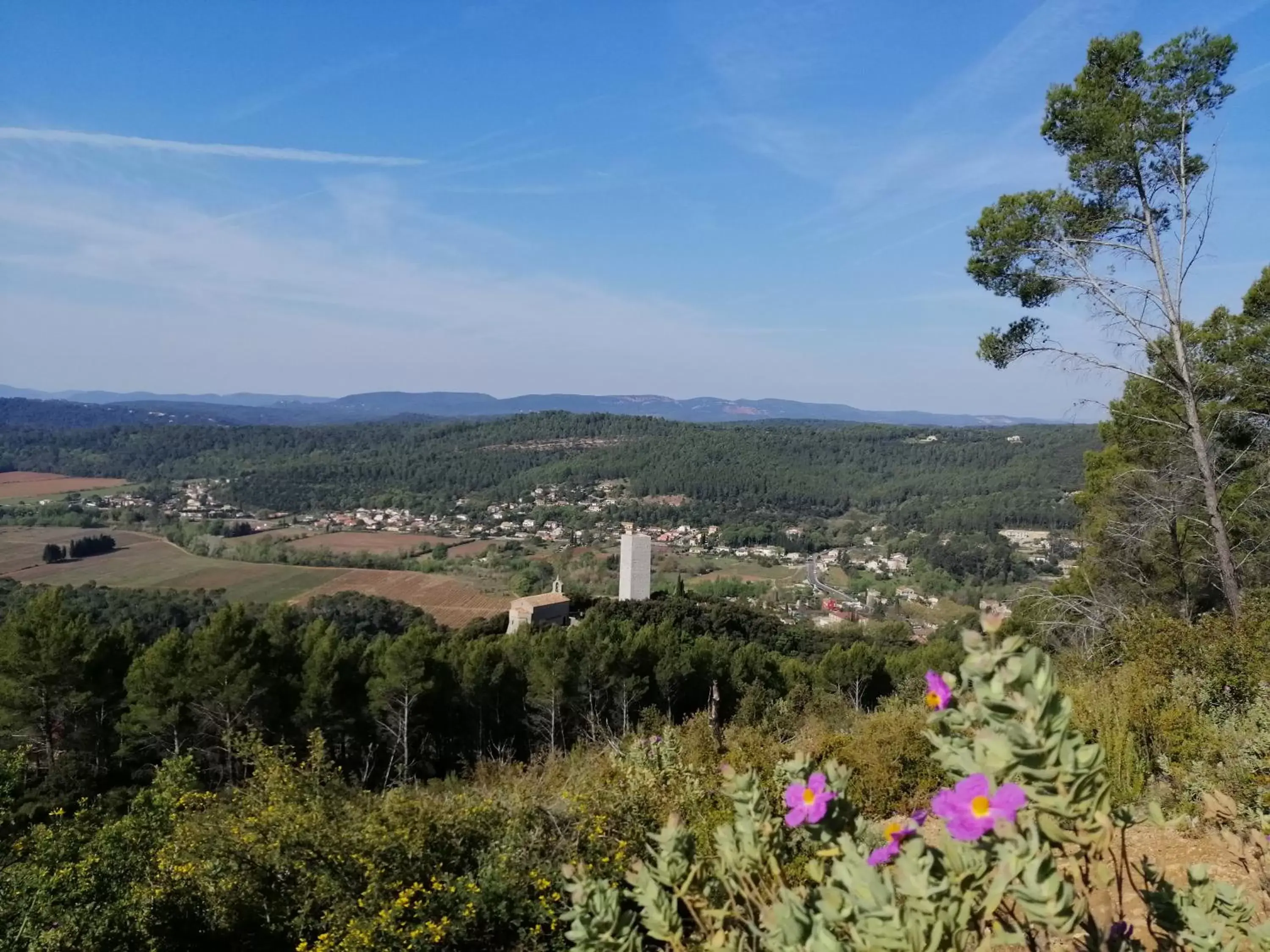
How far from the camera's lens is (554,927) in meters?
3.47

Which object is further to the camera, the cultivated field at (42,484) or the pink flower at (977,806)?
the cultivated field at (42,484)

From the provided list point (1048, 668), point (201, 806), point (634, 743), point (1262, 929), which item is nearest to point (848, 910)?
point (1048, 668)

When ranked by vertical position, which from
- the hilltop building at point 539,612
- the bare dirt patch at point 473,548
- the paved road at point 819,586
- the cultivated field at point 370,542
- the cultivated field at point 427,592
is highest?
the hilltop building at point 539,612

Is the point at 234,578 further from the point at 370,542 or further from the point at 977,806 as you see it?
the point at 977,806

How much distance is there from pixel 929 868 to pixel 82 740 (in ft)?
47.6

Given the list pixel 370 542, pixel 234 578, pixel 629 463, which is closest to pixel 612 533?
pixel 370 542

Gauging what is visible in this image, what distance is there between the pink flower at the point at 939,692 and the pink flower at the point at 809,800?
0.24 meters

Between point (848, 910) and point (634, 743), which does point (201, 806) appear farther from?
point (848, 910)

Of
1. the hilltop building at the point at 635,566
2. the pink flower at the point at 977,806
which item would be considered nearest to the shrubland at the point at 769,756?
the pink flower at the point at 977,806

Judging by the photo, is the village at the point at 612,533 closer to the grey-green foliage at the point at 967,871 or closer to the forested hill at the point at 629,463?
the forested hill at the point at 629,463

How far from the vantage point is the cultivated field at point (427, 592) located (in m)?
30.2

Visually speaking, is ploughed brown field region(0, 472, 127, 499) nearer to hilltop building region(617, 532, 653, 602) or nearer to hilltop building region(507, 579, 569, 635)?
hilltop building region(617, 532, 653, 602)

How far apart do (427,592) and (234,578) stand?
33.1 ft

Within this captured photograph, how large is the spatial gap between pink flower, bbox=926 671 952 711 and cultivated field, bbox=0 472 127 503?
71.7 meters
